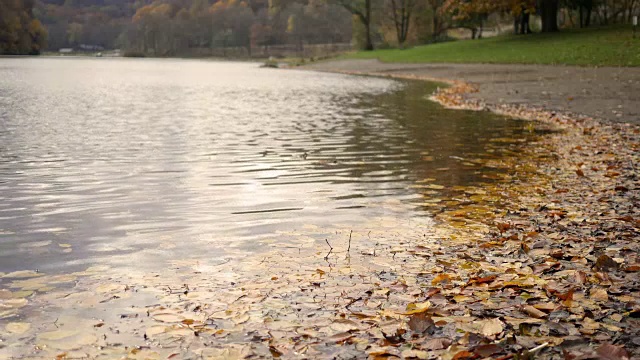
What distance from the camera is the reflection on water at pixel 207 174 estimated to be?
22.1 feet

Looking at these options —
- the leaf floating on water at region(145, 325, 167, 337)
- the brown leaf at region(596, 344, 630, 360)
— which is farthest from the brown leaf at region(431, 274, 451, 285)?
the leaf floating on water at region(145, 325, 167, 337)

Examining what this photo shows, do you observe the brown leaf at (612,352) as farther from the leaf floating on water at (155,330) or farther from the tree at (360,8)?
the tree at (360,8)

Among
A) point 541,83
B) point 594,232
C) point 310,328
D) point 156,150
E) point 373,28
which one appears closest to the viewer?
point 310,328

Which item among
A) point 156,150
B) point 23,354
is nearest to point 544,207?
point 23,354

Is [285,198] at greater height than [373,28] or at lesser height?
lesser

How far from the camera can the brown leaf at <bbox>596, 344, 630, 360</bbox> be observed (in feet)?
12.6

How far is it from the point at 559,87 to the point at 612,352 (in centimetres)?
2451

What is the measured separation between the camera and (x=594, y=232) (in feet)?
21.7

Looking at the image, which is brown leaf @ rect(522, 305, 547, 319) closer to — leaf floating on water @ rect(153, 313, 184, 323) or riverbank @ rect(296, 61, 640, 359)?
riverbank @ rect(296, 61, 640, 359)

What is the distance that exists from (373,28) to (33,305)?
126m

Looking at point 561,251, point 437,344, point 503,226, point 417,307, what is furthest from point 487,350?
point 503,226

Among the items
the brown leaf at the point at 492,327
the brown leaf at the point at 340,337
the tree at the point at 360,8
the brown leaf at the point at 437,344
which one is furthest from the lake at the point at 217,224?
the tree at the point at 360,8

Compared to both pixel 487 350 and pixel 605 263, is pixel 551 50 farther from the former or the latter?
pixel 487 350

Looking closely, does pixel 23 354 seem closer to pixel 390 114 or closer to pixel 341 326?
pixel 341 326
